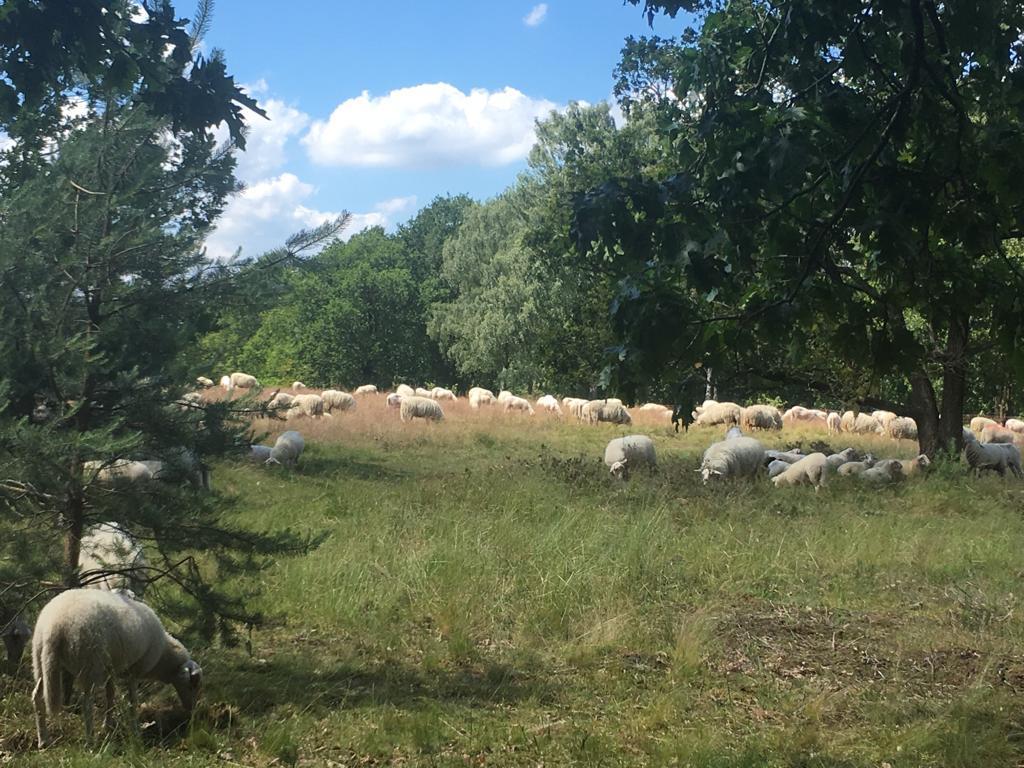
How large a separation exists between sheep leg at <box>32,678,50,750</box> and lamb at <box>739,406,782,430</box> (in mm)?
28827

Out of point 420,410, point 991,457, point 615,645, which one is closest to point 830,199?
point 615,645

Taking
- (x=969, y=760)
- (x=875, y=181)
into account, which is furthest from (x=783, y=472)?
(x=875, y=181)

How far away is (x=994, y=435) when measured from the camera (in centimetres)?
2669

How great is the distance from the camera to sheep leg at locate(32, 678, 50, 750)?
4.98 metres

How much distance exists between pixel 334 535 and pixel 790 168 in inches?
302

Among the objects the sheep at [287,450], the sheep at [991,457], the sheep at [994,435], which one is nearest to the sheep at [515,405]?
the sheep at [994,435]

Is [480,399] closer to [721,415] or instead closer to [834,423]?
[721,415]

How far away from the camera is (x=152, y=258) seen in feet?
19.4

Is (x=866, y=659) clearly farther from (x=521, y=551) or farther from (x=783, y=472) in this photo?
(x=783, y=472)

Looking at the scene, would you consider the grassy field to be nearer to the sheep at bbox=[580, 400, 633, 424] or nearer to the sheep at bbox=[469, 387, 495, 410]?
the sheep at bbox=[580, 400, 633, 424]

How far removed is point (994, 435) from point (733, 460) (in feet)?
44.9

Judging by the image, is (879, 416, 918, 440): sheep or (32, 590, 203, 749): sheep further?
(879, 416, 918, 440): sheep

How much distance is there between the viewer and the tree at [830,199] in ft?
13.8

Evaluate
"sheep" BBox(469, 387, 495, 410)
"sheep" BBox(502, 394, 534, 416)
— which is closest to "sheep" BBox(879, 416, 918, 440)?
"sheep" BBox(502, 394, 534, 416)
